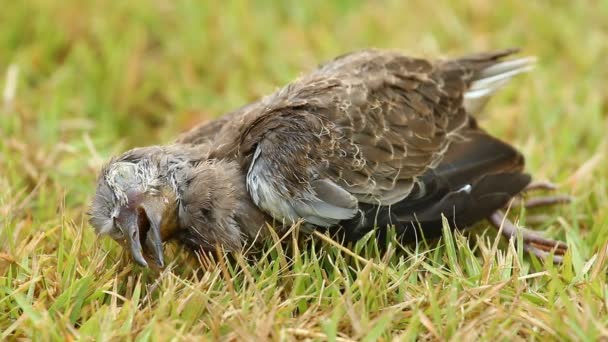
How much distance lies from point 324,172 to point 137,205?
2.89ft

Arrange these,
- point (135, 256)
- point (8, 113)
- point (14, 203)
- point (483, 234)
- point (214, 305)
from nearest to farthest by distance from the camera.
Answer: point (214, 305) → point (135, 256) → point (483, 234) → point (14, 203) → point (8, 113)

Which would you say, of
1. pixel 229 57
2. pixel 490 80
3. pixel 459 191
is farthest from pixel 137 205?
pixel 229 57

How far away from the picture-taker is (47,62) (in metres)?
6.32

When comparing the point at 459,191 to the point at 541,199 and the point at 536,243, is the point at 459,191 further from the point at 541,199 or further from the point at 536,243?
the point at 541,199

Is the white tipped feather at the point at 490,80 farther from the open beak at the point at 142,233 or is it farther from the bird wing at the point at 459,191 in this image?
the open beak at the point at 142,233

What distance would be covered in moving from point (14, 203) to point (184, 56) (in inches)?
96.5

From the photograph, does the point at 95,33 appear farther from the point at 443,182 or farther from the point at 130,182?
the point at 443,182

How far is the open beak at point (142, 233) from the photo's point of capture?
3586mm

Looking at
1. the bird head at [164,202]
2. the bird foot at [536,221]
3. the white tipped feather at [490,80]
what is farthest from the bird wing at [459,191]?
the bird head at [164,202]

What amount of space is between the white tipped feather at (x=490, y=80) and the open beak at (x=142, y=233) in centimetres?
210

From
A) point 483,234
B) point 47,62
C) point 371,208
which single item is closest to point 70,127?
point 47,62

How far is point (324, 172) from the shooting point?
3.87 meters

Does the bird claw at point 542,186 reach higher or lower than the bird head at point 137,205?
lower

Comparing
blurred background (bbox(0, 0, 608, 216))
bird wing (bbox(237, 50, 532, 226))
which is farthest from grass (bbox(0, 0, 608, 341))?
bird wing (bbox(237, 50, 532, 226))
